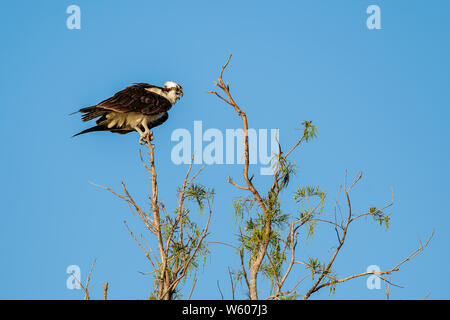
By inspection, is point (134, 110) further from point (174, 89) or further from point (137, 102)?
point (174, 89)

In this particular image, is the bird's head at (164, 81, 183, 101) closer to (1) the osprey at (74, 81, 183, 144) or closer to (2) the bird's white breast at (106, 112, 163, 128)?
(1) the osprey at (74, 81, 183, 144)

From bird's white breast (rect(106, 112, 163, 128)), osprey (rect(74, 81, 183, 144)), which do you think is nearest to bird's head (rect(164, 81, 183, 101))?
osprey (rect(74, 81, 183, 144))

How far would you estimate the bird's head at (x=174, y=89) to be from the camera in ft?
42.9

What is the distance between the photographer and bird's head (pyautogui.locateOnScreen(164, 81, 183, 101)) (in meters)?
13.1

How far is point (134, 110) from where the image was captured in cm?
1211

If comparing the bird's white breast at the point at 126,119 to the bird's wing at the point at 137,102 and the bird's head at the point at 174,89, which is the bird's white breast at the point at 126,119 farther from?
the bird's head at the point at 174,89

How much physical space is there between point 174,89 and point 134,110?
131 centimetres

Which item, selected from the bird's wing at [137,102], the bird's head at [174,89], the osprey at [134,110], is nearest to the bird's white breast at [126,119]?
the osprey at [134,110]

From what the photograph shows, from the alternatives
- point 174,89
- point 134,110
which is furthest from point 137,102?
point 174,89

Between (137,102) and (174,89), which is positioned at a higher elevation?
(174,89)

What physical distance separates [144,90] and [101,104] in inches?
50.5
